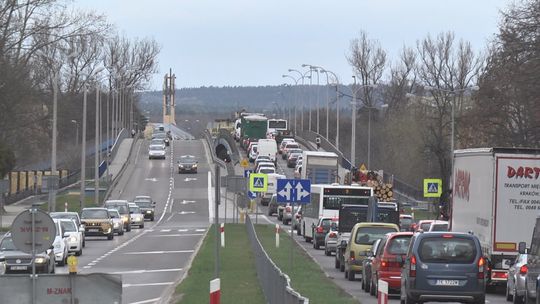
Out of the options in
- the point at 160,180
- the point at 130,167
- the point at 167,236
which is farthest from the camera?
the point at 130,167

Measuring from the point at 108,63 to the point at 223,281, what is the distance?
477ft

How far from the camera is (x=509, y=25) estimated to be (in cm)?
5622

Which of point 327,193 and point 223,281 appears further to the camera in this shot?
point 327,193

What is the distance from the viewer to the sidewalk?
74.4 metres

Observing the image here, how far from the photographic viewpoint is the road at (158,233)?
35.8 meters

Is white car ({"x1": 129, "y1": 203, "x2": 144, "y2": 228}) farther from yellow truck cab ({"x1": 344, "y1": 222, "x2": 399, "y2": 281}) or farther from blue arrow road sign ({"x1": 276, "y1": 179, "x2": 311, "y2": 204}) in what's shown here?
yellow truck cab ({"x1": 344, "y1": 222, "x2": 399, "y2": 281})

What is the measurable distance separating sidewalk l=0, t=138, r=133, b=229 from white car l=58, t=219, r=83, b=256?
1834 centimetres

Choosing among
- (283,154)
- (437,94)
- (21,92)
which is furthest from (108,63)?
(21,92)

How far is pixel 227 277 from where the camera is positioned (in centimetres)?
3262

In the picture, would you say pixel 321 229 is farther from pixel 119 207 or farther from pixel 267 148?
pixel 267 148

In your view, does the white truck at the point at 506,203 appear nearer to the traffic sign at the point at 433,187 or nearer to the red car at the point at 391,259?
the red car at the point at 391,259

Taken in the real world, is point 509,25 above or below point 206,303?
above

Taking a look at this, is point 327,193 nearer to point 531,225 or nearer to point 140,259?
point 140,259

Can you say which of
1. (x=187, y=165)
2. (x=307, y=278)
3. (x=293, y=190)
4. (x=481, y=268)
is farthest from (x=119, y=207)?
(x=187, y=165)
